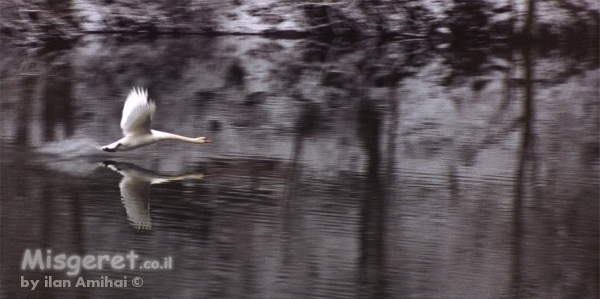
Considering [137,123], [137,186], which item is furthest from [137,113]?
[137,186]

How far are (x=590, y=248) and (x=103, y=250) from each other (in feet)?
10.5

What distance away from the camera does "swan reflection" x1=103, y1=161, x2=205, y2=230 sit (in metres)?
6.50

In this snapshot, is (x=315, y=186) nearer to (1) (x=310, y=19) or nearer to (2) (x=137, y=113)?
(2) (x=137, y=113)

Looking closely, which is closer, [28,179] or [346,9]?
[28,179]

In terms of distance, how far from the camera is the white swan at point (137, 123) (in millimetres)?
7375

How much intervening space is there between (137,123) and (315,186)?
1570 mm

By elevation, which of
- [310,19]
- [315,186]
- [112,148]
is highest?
[310,19]

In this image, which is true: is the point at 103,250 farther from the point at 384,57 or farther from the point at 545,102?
the point at 384,57

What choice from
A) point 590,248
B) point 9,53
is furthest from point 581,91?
point 9,53

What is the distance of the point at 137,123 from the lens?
7520 mm

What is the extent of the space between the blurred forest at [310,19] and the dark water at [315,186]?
6101 mm

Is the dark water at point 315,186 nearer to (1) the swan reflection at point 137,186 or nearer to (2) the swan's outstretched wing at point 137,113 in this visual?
(1) the swan reflection at point 137,186

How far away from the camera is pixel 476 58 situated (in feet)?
52.2

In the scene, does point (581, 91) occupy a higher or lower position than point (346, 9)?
lower
